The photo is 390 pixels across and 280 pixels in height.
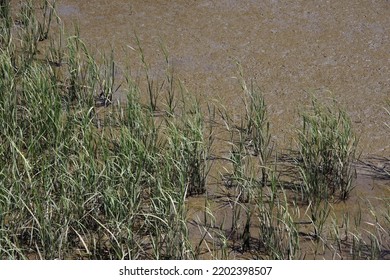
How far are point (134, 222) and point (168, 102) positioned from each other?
1123mm

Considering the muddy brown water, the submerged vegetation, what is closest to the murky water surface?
the muddy brown water

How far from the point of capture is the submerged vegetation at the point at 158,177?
151 inches

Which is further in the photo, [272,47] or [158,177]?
[272,47]

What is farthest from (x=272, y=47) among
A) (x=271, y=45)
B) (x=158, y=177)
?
(x=158, y=177)

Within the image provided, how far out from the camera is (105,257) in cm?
386

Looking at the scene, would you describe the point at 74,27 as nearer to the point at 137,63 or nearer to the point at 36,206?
the point at 137,63

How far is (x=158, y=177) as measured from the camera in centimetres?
405

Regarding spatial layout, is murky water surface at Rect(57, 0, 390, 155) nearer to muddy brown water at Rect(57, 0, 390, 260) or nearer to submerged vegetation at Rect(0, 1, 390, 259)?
muddy brown water at Rect(57, 0, 390, 260)

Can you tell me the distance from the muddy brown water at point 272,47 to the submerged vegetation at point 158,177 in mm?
226

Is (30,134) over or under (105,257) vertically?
over

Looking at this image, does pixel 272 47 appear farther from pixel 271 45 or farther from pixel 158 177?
pixel 158 177

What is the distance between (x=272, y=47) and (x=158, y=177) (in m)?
1.79
